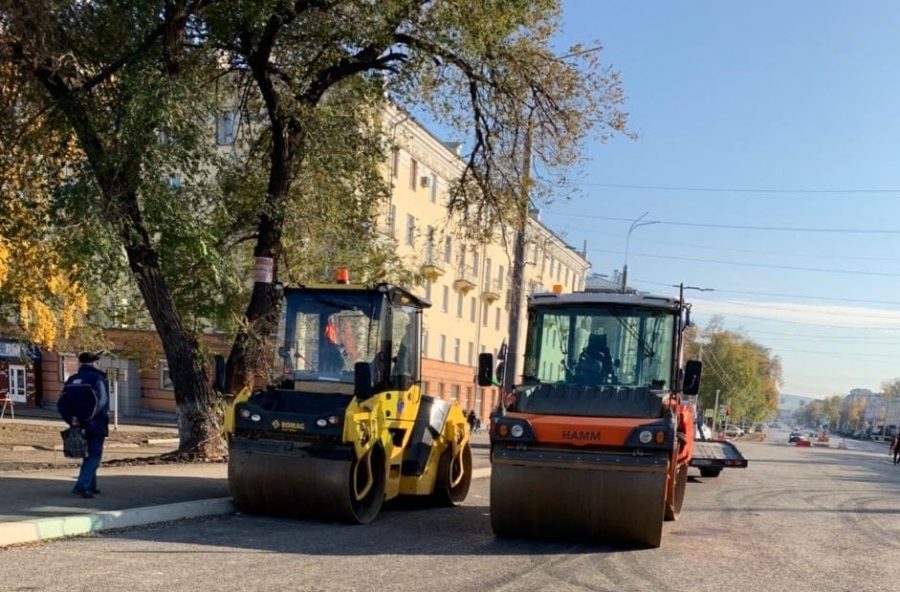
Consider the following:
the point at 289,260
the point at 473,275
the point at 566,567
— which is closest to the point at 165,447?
the point at 289,260

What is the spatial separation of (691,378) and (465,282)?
41.2 meters

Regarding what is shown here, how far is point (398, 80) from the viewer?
16.7 meters

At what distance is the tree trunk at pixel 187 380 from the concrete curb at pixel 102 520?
5136 mm

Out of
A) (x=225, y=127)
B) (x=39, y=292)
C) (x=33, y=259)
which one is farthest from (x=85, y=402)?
(x=39, y=292)

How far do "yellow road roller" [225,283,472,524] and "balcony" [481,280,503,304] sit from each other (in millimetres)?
43433

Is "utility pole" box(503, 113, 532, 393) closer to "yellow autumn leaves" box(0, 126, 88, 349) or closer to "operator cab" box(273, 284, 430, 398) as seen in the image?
"operator cab" box(273, 284, 430, 398)

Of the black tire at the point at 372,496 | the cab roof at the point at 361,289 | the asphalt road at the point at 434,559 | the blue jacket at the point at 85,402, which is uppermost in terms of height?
the cab roof at the point at 361,289

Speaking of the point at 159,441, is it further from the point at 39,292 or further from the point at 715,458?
the point at 715,458

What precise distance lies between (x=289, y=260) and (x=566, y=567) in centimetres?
1088

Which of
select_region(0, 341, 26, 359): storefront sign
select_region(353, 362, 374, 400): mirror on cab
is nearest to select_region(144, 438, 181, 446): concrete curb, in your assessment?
select_region(0, 341, 26, 359): storefront sign

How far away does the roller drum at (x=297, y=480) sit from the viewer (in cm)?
916

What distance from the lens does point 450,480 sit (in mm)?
11719

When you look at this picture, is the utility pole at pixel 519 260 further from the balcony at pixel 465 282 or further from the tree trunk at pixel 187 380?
the balcony at pixel 465 282

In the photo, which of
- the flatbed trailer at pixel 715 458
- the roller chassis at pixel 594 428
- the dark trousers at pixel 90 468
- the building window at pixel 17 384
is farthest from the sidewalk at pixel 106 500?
the building window at pixel 17 384
